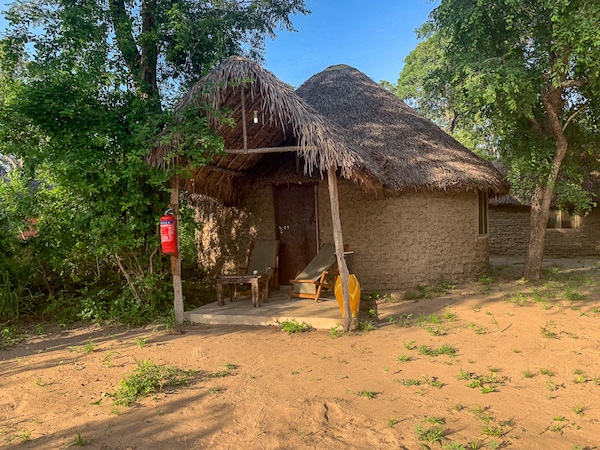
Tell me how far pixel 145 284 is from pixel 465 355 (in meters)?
4.23

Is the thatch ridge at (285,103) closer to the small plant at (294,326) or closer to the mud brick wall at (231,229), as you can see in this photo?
the small plant at (294,326)

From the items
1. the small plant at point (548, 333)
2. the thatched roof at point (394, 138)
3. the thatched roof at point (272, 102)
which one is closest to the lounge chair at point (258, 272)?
the thatched roof at point (272, 102)

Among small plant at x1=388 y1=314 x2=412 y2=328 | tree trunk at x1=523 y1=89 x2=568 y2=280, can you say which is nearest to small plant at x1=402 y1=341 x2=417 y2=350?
small plant at x1=388 y1=314 x2=412 y2=328

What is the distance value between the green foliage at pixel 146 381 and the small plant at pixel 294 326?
1.51m

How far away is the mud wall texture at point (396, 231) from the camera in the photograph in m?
7.30

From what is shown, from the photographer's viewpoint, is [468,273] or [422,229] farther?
[468,273]

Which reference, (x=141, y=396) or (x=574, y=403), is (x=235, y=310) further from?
(x=574, y=403)

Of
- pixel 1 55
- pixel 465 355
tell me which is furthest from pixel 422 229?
pixel 1 55

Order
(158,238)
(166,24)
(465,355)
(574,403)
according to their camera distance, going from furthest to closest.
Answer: (166,24), (158,238), (465,355), (574,403)

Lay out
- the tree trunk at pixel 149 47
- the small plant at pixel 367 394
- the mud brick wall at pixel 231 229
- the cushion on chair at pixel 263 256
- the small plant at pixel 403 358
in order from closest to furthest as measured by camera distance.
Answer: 1. the small plant at pixel 367 394
2. the small plant at pixel 403 358
3. the cushion on chair at pixel 263 256
4. the tree trunk at pixel 149 47
5. the mud brick wall at pixel 231 229

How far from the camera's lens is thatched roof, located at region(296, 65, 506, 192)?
7230 mm

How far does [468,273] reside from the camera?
7.91 m

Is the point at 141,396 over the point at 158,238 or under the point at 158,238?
under

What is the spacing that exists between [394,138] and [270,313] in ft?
14.4
